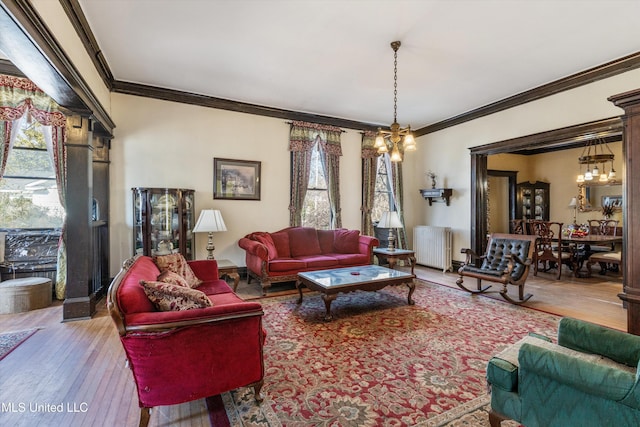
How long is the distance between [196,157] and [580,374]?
205 inches

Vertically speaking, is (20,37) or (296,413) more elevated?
(20,37)

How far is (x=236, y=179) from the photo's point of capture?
534cm

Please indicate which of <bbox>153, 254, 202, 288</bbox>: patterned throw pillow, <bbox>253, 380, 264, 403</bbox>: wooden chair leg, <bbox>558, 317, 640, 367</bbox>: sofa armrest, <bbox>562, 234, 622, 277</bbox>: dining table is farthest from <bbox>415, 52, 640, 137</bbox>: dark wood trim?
<bbox>153, 254, 202, 288</bbox>: patterned throw pillow

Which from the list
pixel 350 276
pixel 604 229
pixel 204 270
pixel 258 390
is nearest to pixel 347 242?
pixel 350 276

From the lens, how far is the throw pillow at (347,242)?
5477 mm

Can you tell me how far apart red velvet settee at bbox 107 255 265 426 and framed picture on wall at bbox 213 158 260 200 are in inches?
132

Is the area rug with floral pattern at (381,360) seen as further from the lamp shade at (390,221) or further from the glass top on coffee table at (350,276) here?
the lamp shade at (390,221)

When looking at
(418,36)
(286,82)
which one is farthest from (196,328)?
(286,82)

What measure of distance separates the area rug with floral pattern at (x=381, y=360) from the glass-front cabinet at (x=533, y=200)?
5.37m

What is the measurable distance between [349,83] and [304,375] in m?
3.97

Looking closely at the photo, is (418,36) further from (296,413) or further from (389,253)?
(296,413)

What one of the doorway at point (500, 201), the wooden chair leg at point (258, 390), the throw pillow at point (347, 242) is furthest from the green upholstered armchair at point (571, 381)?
the doorway at point (500, 201)

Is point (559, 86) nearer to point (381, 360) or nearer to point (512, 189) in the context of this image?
point (512, 189)

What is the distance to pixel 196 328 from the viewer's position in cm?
177
